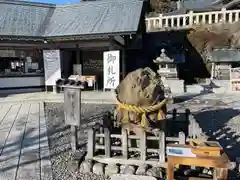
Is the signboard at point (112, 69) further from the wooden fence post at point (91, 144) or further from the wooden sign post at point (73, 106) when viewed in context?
the wooden fence post at point (91, 144)

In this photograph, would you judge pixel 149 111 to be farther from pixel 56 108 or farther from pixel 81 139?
pixel 56 108

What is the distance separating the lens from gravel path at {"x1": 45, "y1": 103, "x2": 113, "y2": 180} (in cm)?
409

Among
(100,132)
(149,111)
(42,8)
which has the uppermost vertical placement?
(42,8)

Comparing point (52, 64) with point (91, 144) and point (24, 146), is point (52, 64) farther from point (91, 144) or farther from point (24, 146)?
point (91, 144)

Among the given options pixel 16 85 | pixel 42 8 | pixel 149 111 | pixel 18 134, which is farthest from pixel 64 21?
pixel 149 111

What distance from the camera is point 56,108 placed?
9.27m

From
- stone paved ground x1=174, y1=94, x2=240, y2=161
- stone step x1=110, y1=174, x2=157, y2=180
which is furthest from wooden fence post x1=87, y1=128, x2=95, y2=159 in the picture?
stone paved ground x1=174, y1=94, x2=240, y2=161

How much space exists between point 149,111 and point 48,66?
30.5 feet

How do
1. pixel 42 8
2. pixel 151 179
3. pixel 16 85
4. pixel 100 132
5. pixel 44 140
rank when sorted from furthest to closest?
pixel 42 8 < pixel 16 85 < pixel 44 140 < pixel 100 132 < pixel 151 179

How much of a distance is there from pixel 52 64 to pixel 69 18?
285 centimetres

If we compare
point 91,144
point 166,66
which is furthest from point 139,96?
point 166,66

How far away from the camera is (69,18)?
46.3 feet

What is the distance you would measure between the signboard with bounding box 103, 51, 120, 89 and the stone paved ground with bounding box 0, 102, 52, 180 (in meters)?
3.48

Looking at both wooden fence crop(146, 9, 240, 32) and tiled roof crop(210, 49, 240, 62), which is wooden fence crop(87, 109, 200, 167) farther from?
wooden fence crop(146, 9, 240, 32)
